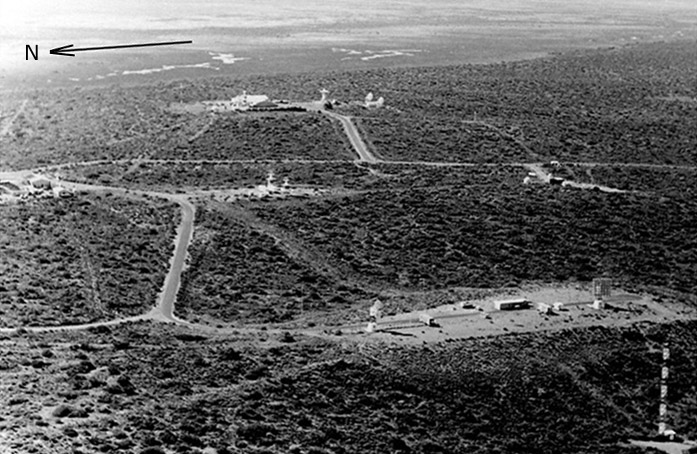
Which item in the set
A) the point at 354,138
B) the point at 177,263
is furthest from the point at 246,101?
the point at 177,263

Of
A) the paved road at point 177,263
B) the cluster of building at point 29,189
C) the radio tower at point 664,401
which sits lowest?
the radio tower at point 664,401

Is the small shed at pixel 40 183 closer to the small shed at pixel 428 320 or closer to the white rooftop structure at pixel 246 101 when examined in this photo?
the small shed at pixel 428 320

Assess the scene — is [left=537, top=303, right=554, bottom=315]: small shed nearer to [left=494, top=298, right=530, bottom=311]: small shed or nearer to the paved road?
[left=494, top=298, right=530, bottom=311]: small shed

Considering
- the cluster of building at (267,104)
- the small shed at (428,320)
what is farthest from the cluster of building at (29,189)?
the cluster of building at (267,104)

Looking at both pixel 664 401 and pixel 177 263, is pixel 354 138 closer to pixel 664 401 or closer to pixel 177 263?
pixel 177 263

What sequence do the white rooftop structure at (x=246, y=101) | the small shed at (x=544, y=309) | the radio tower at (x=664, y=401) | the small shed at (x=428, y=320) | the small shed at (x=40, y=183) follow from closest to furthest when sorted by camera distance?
the radio tower at (x=664, y=401)
the small shed at (x=428, y=320)
the small shed at (x=544, y=309)
the small shed at (x=40, y=183)
the white rooftop structure at (x=246, y=101)

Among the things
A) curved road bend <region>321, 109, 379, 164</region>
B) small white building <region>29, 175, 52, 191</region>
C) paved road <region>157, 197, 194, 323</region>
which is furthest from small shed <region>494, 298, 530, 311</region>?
curved road bend <region>321, 109, 379, 164</region>

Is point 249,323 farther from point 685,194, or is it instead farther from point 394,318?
point 685,194
